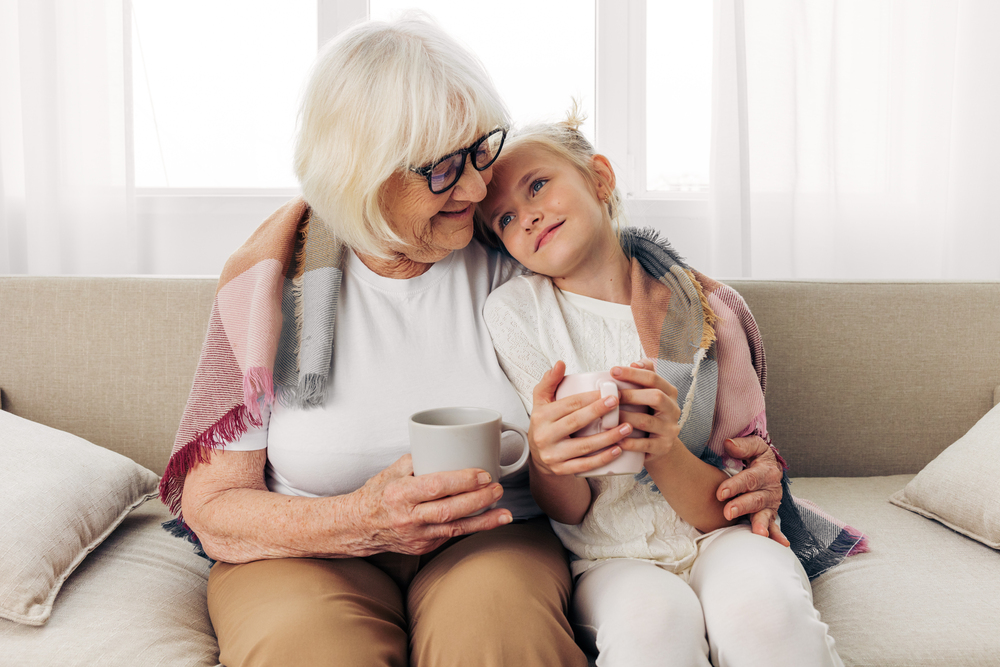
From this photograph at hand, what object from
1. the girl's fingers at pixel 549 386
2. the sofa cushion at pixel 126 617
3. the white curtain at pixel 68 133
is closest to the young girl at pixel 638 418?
the girl's fingers at pixel 549 386

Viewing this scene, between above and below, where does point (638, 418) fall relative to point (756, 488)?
above

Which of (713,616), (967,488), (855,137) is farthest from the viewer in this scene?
(855,137)

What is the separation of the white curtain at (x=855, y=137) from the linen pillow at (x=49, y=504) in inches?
65.4

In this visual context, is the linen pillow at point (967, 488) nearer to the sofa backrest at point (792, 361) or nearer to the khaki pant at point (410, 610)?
the sofa backrest at point (792, 361)

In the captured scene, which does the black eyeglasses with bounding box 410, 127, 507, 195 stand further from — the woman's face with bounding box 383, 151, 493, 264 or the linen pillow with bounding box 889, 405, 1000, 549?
the linen pillow with bounding box 889, 405, 1000, 549

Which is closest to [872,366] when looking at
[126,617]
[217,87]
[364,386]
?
[364,386]

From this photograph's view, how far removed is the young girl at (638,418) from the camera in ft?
2.89

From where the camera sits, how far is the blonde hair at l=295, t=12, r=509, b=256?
105 cm

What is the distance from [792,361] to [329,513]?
1133 millimetres

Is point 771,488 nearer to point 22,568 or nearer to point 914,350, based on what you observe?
point 914,350

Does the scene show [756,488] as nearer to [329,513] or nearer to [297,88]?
[329,513]

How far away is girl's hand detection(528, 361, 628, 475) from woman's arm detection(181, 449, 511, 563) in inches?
3.4

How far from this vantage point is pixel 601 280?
49.1 inches

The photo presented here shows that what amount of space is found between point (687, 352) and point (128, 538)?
1.08 meters
